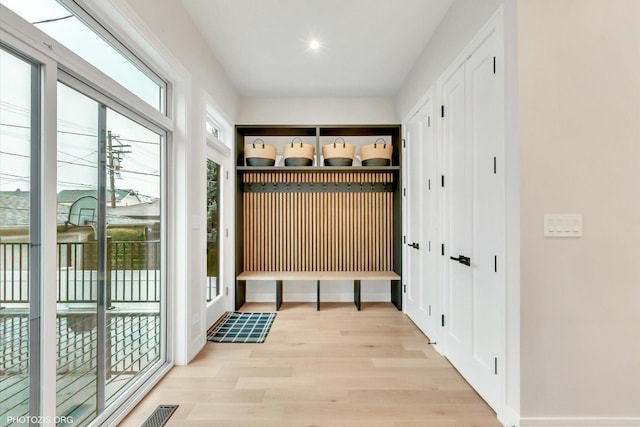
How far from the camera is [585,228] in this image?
5.56 ft

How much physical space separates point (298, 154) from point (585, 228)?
3011 millimetres

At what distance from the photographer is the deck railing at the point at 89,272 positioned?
1263 millimetres

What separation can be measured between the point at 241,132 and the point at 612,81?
146 inches

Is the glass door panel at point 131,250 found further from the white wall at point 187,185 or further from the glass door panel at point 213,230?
the glass door panel at point 213,230

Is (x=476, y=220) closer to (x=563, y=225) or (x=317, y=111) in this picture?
(x=563, y=225)

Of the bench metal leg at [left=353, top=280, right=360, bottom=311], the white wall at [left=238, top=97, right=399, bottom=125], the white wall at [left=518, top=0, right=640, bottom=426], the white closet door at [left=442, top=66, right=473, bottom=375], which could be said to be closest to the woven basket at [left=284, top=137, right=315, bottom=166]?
the white wall at [left=238, top=97, right=399, bottom=125]

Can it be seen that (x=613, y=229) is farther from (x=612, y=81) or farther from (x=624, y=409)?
Answer: (x=624, y=409)

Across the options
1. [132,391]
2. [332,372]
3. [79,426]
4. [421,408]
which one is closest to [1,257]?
[79,426]

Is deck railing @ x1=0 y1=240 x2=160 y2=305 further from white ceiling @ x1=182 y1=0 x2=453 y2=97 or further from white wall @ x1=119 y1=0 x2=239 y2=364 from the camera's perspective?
white ceiling @ x1=182 y1=0 x2=453 y2=97

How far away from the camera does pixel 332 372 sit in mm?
2471

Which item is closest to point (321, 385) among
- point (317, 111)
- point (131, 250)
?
point (131, 250)

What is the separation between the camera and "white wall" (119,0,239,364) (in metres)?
2.43

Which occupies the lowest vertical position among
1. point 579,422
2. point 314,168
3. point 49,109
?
point 579,422

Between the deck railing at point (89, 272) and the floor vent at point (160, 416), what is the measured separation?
70 cm
